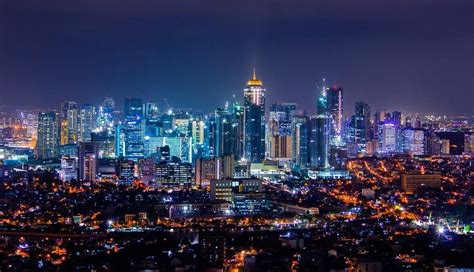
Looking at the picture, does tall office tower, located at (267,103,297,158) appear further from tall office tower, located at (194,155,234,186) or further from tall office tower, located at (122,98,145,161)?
tall office tower, located at (194,155,234,186)

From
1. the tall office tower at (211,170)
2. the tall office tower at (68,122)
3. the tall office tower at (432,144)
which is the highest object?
the tall office tower at (68,122)

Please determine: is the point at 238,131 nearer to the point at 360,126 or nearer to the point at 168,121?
the point at 168,121

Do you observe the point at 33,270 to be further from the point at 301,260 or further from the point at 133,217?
the point at 133,217

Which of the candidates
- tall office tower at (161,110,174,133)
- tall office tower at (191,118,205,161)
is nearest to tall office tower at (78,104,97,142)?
tall office tower at (161,110,174,133)

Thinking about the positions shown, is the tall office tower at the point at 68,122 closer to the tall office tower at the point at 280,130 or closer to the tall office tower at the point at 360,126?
the tall office tower at the point at 280,130

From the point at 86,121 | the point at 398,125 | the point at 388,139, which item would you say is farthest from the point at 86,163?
the point at 398,125

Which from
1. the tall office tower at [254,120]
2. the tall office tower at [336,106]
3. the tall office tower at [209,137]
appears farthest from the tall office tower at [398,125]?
the tall office tower at [209,137]
